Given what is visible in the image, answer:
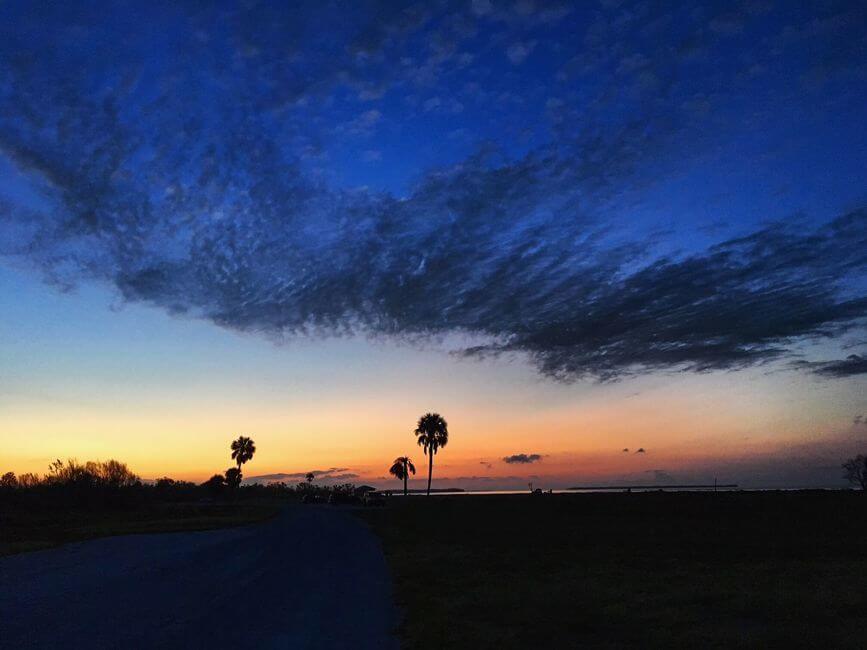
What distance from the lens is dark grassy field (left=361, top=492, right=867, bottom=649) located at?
10586 mm

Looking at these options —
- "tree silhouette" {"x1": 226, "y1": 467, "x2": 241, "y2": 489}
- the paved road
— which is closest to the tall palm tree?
"tree silhouette" {"x1": 226, "y1": 467, "x2": 241, "y2": 489}

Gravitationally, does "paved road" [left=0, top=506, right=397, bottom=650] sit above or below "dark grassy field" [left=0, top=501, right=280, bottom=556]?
below

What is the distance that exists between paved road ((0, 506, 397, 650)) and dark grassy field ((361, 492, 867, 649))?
1284 millimetres

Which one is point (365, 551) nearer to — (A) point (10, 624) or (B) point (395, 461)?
(A) point (10, 624)

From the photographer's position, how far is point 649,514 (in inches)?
1781

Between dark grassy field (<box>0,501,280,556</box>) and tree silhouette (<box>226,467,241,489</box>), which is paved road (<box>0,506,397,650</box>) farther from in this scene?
tree silhouette (<box>226,467,241,489</box>)

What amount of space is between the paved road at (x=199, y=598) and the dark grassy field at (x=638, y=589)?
1284mm

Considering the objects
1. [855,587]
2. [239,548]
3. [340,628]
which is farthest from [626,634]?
[239,548]

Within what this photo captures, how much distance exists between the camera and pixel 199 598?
1475 cm

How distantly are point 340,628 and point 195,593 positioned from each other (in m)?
6.10

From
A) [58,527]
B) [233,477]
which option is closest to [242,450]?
[233,477]

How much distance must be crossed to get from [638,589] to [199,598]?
34.9ft

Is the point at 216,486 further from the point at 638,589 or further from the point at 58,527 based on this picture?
the point at 638,589

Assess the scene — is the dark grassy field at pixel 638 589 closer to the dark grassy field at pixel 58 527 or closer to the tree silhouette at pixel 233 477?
the dark grassy field at pixel 58 527
